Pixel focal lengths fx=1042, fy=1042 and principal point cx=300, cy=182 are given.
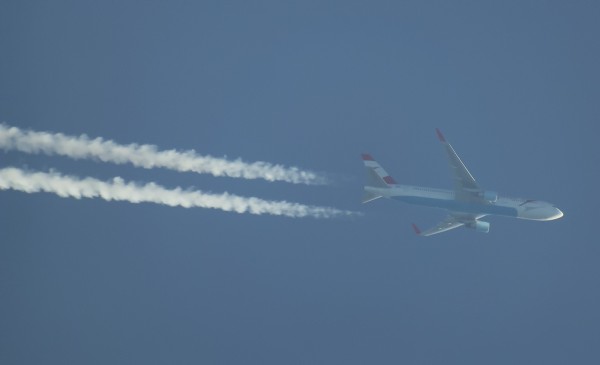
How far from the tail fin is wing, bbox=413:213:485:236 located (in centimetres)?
424

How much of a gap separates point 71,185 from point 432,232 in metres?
26.8

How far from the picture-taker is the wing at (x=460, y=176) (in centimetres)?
6926

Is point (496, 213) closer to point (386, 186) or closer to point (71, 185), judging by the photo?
point (386, 186)

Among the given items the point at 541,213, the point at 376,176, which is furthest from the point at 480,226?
the point at 376,176

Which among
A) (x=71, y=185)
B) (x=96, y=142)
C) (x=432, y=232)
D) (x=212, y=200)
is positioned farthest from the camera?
(x=432, y=232)

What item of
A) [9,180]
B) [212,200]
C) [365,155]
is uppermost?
[365,155]

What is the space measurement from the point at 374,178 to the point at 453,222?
7221 mm

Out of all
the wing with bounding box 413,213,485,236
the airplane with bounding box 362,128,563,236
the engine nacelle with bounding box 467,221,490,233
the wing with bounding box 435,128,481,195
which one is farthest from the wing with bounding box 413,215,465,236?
the wing with bounding box 435,128,481,195

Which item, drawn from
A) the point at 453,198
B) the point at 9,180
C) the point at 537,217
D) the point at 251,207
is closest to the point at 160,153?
the point at 251,207

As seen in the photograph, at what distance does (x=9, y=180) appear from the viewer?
56.4 metres

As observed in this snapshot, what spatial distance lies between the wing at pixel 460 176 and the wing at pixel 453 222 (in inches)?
114

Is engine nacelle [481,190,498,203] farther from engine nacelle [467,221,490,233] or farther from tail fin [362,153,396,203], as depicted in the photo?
tail fin [362,153,396,203]

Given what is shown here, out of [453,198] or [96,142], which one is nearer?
[96,142]

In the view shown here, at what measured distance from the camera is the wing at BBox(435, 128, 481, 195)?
227ft
